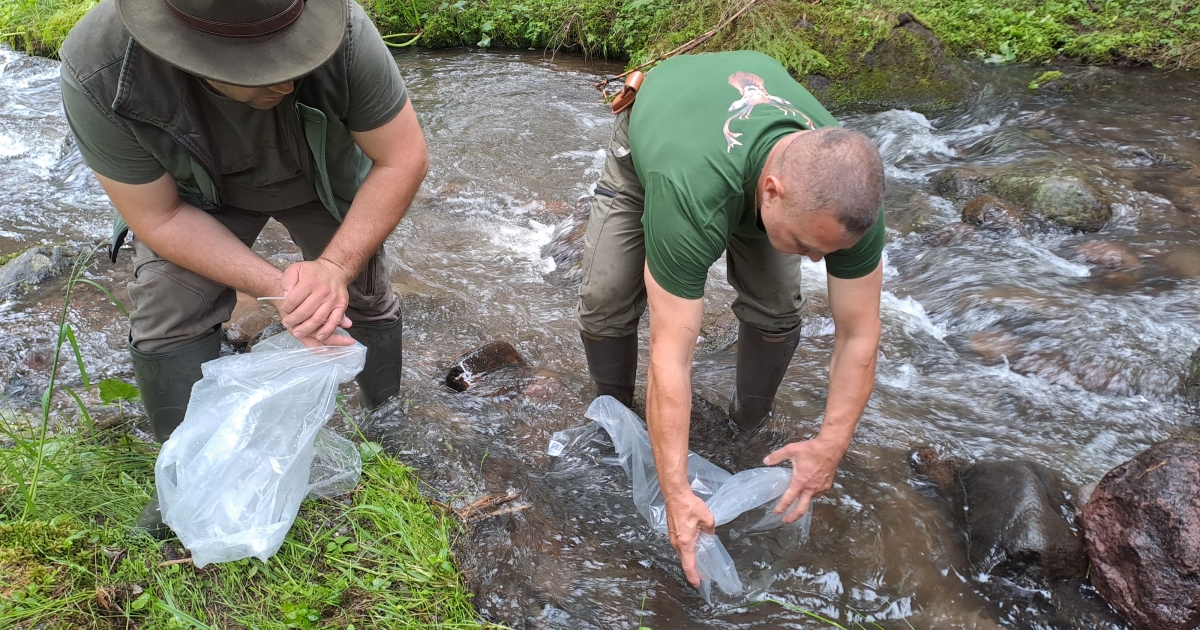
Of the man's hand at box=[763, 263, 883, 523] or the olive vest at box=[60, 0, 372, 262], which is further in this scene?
the man's hand at box=[763, 263, 883, 523]

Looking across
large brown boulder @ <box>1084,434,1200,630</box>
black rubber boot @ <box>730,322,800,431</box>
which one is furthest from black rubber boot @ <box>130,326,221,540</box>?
large brown boulder @ <box>1084,434,1200,630</box>

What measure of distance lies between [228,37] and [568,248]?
311 centimetres

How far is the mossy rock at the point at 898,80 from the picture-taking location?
6.87 m

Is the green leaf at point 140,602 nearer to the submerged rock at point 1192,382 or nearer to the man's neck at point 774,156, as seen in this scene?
the man's neck at point 774,156

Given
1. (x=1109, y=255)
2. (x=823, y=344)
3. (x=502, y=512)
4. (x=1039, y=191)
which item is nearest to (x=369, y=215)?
(x=502, y=512)

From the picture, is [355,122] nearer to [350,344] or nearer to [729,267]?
[350,344]

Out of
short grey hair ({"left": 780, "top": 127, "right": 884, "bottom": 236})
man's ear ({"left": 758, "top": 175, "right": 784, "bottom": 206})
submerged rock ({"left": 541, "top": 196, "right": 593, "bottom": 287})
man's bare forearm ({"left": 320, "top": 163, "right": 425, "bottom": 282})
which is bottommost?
submerged rock ({"left": 541, "top": 196, "right": 593, "bottom": 287})

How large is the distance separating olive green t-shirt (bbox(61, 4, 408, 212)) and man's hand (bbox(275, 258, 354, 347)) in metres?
0.32

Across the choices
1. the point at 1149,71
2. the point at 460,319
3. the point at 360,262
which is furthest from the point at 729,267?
the point at 1149,71

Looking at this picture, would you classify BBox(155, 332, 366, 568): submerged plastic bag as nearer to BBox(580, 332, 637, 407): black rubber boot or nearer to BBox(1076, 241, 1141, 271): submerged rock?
BBox(580, 332, 637, 407): black rubber boot

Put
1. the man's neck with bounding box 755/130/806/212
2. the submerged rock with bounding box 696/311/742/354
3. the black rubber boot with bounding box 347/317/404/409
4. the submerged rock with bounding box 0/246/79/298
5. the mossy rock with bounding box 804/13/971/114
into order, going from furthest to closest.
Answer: the mossy rock with bounding box 804/13/971/114 < the submerged rock with bounding box 0/246/79/298 < the submerged rock with bounding box 696/311/742/354 < the black rubber boot with bounding box 347/317/404/409 < the man's neck with bounding box 755/130/806/212

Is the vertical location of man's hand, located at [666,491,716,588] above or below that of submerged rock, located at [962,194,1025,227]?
above

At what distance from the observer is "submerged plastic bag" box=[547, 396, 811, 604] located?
2.22 metres

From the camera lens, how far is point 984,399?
3.46 metres
